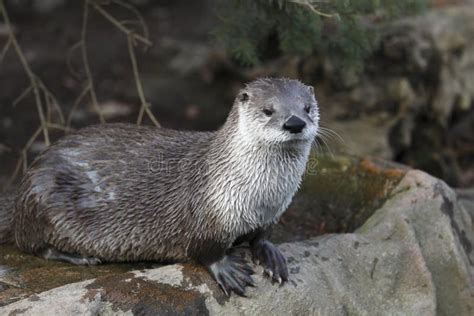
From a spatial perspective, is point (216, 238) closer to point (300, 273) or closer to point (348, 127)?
point (300, 273)

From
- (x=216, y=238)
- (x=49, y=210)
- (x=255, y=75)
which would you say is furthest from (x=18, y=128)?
(x=216, y=238)

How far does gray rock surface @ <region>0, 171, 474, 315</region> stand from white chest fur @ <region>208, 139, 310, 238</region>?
0.98 feet

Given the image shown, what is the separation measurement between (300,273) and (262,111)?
32.7 inches

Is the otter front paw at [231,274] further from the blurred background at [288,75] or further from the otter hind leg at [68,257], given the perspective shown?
the blurred background at [288,75]

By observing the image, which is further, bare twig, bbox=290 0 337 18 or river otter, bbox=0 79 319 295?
bare twig, bbox=290 0 337 18

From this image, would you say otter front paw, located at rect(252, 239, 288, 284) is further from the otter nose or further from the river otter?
the otter nose

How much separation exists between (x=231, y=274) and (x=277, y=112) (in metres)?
0.76

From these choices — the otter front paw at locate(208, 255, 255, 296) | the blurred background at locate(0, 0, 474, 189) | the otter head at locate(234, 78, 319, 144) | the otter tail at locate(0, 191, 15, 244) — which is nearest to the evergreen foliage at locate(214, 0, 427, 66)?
the blurred background at locate(0, 0, 474, 189)

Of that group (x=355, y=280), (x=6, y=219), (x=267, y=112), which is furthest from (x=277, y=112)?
(x=6, y=219)

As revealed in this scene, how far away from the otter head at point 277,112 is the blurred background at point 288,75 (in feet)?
3.16

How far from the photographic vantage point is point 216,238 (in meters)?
3.72

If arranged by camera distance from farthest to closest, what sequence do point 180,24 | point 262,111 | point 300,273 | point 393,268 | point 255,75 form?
1. point 180,24
2. point 255,75
3. point 393,268
4. point 300,273
5. point 262,111

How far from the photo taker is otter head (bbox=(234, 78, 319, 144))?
3.43m

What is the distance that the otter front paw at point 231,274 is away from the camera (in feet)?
12.0
